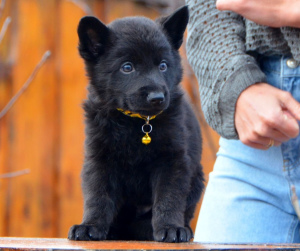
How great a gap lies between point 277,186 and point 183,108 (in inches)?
19.1

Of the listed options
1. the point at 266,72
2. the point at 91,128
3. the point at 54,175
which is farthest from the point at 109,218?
the point at 54,175

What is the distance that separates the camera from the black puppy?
2078mm

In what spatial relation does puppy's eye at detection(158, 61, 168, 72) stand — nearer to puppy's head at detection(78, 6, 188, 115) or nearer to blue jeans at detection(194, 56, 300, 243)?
puppy's head at detection(78, 6, 188, 115)

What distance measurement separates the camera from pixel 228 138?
228cm

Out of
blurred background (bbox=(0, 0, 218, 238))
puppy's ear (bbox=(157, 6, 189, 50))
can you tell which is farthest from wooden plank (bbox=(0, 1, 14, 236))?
puppy's ear (bbox=(157, 6, 189, 50))

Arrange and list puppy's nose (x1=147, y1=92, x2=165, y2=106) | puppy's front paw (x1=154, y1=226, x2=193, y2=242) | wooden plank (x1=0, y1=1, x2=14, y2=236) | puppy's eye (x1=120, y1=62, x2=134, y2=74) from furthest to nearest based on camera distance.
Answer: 1. wooden plank (x1=0, y1=1, x2=14, y2=236)
2. puppy's eye (x1=120, y1=62, x2=134, y2=74)
3. puppy's nose (x1=147, y1=92, x2=165, y2=106)
4. puppy's front paw (x1=154, y1=226, x2=193, y2=242)

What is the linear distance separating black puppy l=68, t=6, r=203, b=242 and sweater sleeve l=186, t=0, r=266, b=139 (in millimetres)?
115

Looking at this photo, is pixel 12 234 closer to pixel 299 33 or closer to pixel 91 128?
pixel 91 128

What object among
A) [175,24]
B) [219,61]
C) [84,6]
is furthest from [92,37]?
[84,6]

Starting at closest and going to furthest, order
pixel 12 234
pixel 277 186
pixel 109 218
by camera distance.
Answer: pixel 109 218, pixel 277 186, pixel 12 234

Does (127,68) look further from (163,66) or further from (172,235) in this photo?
(172,235)

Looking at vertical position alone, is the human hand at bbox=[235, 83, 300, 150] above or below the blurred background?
above

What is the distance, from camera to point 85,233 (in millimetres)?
1963

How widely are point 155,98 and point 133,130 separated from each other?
0.58 feet
